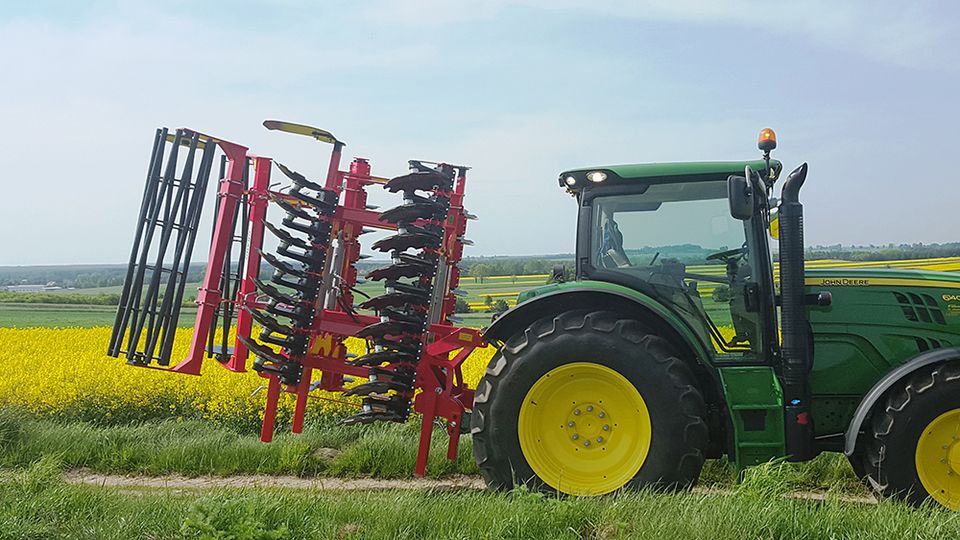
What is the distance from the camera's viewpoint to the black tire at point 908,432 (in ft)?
15.6

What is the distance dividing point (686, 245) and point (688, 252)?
5 centimetres

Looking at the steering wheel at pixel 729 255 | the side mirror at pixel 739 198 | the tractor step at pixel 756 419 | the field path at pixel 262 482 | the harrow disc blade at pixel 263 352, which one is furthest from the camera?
the field path at pixel 262 482

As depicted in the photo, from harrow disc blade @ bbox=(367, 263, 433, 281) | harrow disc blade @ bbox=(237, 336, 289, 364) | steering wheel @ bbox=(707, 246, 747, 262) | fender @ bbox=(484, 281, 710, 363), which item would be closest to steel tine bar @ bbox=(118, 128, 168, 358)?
harrow disc blade @ bbox=(237, 336, 289, 364)

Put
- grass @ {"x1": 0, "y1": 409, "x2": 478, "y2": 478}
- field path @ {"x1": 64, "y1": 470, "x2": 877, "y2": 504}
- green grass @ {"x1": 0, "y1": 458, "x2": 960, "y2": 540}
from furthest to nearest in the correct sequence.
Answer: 1. grass @ {"x1": 0, "y1": 409, "x2": 478, "y2": 478}
2. field path @ {"x1": 64, "y1": 470, "x2": 877, "y2": 504}
3. green grass @ {"x1": 0, "y1": 458, "x2": 960, "y2": 540}

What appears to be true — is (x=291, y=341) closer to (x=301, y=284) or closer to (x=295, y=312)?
(x=295, y=312)

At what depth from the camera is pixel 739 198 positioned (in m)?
4.73

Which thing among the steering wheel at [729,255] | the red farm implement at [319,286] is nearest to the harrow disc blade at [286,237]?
the red farm implement at [319,286]

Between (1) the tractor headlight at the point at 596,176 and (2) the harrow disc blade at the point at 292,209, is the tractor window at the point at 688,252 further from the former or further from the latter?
(2) the harrow disc blade at the point at 292,209

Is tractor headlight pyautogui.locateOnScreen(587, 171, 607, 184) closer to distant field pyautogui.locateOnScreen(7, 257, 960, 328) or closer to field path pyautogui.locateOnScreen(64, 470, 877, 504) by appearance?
→ distant field pyautogui.locateOnScreen(7, 257, 960, 328)

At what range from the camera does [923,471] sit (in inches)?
188

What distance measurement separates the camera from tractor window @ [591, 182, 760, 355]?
5273 millimetres

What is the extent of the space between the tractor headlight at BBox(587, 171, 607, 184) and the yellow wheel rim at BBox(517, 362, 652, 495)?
130cm

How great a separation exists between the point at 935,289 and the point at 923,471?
53.6 inches

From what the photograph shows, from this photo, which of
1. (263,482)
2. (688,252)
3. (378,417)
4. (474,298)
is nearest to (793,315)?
(688,252)
